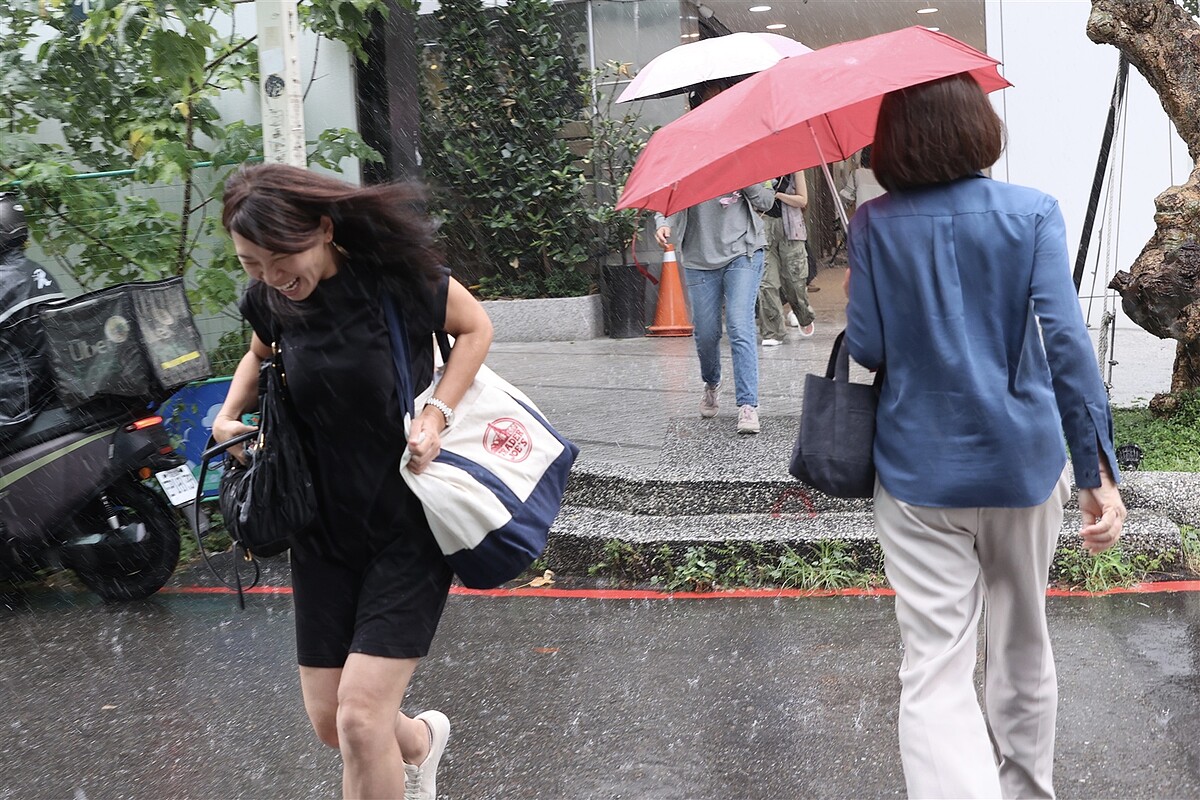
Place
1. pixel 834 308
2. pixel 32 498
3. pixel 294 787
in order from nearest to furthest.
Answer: pixel 294 787 < pixel 32 498 < pixel 834 308

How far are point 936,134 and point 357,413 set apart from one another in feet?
4.60

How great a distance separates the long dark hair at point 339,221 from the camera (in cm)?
259

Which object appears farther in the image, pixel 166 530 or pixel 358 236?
pixel 166 530

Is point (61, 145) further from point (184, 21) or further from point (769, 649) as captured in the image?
point (769, 649)

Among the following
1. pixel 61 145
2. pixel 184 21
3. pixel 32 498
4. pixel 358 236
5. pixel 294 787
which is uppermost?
pixel 184 21

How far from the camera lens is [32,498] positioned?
5391mm

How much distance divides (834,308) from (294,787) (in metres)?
12.0

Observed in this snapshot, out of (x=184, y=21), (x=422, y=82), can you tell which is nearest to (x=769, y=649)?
(x=184, y=21)

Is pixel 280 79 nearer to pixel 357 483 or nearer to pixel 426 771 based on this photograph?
pixel 357 483

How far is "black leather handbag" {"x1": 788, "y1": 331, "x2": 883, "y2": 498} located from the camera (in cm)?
281

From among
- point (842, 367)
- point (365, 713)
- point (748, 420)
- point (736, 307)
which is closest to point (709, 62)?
point (736, 307)

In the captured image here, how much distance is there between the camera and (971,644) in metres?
2.74

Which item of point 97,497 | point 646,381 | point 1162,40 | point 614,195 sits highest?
point 1162,40

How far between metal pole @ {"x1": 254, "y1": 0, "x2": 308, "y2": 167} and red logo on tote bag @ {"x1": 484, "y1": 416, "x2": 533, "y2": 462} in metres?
Result: 2.60
